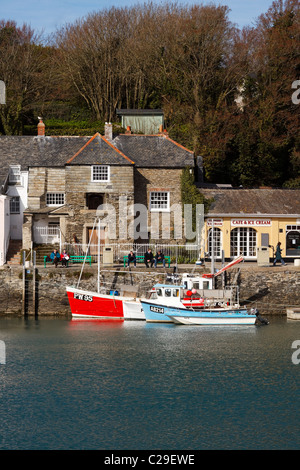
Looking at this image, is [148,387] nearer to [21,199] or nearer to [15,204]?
[21,199]

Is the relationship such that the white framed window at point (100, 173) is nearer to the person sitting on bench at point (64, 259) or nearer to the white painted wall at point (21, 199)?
the white painted wall at point (21, 199)

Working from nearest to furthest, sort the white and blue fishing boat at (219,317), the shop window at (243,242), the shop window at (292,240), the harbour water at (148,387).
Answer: the harbour water at (148,387)
the white and blue fishing boat at (219,317)
the shop window at (243,242)
the shop window at (292,240)

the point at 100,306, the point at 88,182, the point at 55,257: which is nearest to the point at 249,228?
the point at 88,182

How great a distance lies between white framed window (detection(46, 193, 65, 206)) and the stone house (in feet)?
0.24

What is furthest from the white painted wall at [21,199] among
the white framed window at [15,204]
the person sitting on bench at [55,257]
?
the person sitting on bench at [55,257]

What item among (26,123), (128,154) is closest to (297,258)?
(128,154)

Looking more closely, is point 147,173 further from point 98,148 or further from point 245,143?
point 245,143

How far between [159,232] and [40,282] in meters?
10.8

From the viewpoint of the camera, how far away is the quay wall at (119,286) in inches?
1613

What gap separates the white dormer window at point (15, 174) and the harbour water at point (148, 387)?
1445 centimetres

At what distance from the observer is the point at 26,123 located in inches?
2643

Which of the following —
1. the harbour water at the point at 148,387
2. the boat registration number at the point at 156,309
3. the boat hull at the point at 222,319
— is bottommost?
the harbour water at the point at 148,387

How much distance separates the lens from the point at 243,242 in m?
45.9

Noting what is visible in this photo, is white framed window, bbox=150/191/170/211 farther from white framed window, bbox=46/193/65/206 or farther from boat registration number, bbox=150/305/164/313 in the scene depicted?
boat registration number, bbox=150/305/164/313
